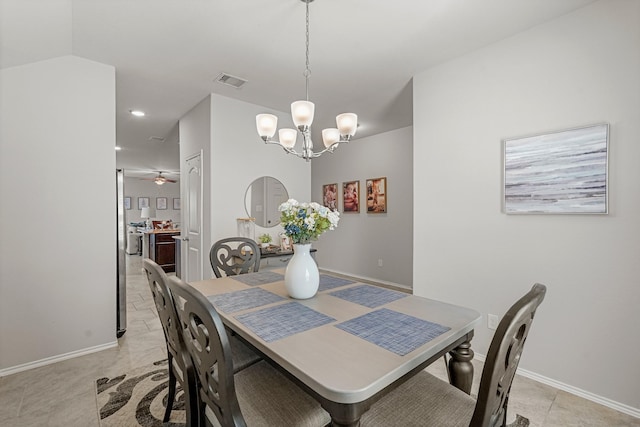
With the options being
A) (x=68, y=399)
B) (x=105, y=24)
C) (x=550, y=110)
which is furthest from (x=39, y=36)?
(x=550, y=110)

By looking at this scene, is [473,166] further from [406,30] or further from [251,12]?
[251,12]

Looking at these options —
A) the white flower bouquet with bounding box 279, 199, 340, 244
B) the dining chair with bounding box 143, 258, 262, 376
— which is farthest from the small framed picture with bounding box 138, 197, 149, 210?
the white flower bouquet with bounding box 279, 199, 340, 244

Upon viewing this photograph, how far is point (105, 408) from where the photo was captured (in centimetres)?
Result: 186

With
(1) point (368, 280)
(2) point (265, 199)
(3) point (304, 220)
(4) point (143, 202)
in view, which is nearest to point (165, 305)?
(3) point (304, 220)

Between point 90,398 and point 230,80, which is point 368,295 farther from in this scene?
point 230,80

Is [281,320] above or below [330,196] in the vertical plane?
below

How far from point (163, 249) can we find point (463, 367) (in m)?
6.49

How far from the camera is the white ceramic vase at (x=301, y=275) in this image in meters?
1.67

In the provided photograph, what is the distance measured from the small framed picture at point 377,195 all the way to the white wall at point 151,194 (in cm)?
865

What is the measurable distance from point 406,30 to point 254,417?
2611mm

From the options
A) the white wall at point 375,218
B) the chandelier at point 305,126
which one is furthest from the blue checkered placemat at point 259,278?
the white wall at point 375,218

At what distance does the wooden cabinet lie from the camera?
20.9ft

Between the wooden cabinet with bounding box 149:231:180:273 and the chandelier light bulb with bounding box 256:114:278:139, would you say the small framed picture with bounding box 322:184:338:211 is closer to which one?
the wooden cabinet with bounding box 149:231:180:273

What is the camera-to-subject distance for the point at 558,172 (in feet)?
6.77
